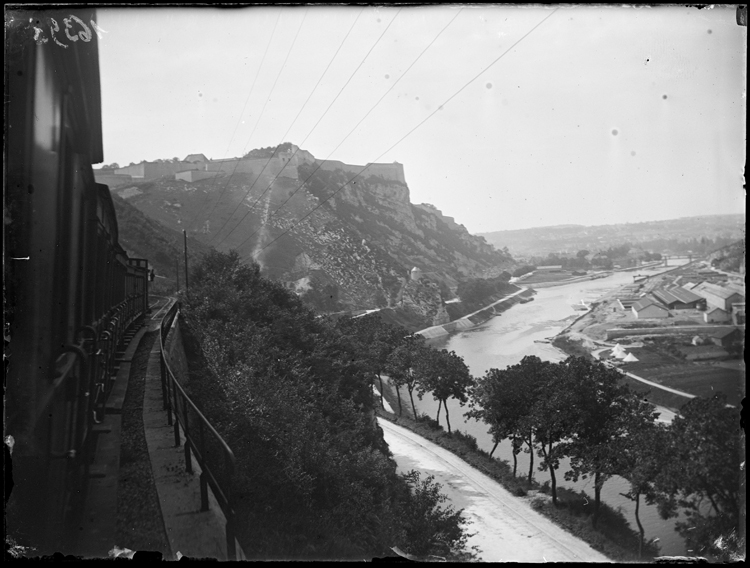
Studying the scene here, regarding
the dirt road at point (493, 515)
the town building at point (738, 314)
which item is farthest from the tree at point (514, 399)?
the town building at point (738, 314)

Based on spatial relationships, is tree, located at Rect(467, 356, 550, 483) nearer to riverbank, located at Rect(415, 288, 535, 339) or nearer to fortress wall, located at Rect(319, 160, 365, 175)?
riverbank, located at Rect(415, 288, 535, 339)

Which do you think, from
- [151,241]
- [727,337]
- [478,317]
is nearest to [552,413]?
[478,317]

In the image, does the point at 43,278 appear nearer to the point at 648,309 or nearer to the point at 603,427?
the point at 648,309

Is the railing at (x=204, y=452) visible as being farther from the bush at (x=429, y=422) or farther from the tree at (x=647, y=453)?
the bush at (x=429, y=422)

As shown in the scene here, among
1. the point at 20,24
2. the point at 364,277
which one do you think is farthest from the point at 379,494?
the point at 20,24

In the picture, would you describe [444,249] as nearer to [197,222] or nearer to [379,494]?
[197,222]

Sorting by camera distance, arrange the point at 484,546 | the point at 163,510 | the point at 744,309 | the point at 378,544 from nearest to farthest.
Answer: the point at 163,510 < the point at 744,309 < the point at 378,544 < the point at 484,546
